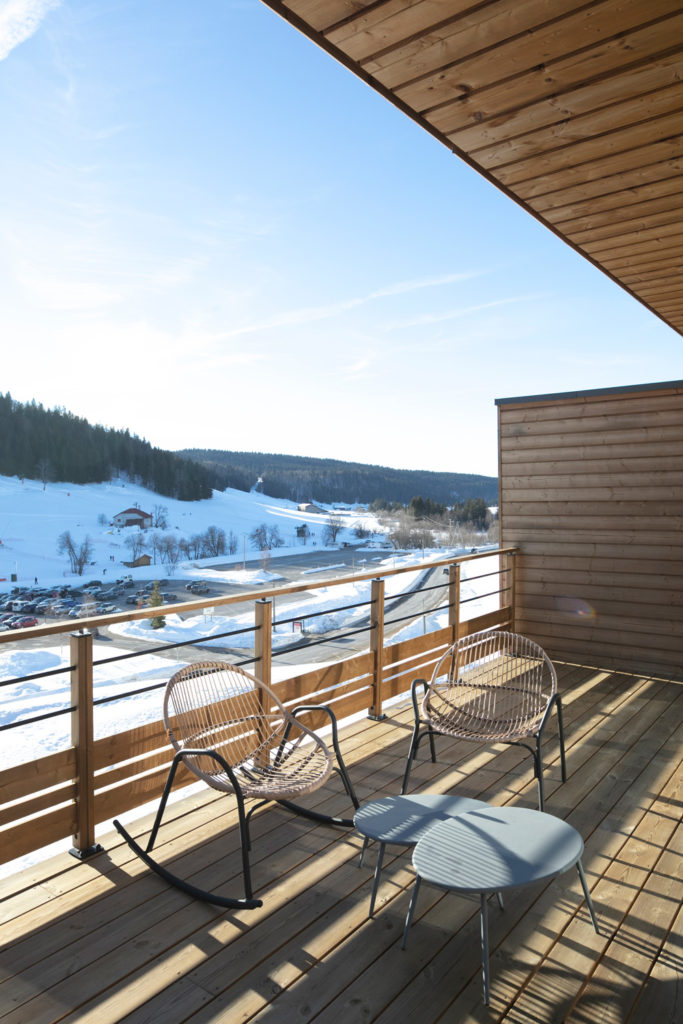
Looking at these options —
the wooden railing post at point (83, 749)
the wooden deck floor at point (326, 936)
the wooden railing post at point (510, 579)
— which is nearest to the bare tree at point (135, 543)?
the wooden railing post at point (510, 579)

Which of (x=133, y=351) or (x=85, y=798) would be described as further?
(x=133, y=351)

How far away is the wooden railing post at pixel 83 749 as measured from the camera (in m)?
2.39

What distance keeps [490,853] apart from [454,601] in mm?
2914

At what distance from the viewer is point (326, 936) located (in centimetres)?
196

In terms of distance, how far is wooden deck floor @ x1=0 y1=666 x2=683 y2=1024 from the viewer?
1.69 meters

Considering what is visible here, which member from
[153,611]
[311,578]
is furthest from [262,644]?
[311,578]

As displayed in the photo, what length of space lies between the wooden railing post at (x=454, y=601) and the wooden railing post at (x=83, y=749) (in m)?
2.78

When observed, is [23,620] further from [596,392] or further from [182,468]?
[596,392]

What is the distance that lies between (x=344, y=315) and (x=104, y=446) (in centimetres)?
1550

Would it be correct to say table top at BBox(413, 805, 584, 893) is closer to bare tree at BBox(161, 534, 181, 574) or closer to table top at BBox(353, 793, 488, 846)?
table top at BBox(353, 793, 488, 846)

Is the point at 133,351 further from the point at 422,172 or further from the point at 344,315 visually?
the point at 422,172

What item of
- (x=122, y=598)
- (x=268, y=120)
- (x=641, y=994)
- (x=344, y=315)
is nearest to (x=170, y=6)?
(x=268, y=120)

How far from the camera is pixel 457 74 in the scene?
1.82 meters

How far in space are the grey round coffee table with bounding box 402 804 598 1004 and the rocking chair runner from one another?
543 millimetres
